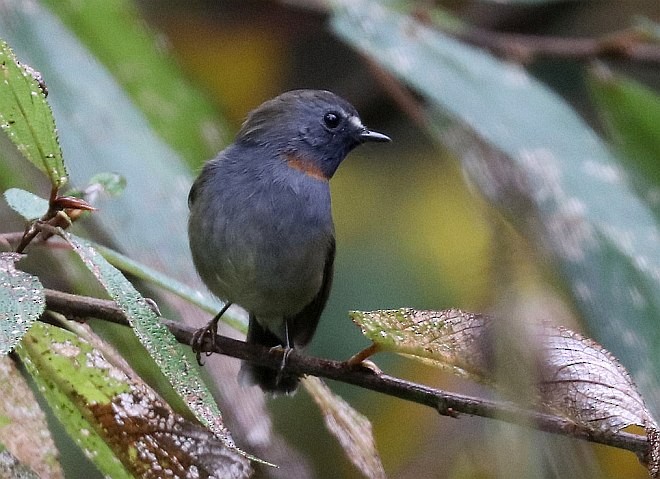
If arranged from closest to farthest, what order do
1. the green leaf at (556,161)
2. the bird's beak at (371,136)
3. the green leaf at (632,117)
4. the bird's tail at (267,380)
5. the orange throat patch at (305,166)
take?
the green leaf at (556,161) → the bird's tail at (267,380) → the green leaf at (632,117) → the orange throat patch at (305,166) → the bird's beak at (371,136)

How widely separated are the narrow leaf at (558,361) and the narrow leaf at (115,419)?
12.3 inches

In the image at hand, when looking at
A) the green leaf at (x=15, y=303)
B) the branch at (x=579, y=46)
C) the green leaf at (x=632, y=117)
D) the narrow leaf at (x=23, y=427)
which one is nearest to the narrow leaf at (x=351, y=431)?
the narrow leaf at (x=23, y=427)

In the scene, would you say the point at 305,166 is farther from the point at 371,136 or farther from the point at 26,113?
the point at 26,113

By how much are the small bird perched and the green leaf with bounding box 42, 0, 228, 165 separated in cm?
24

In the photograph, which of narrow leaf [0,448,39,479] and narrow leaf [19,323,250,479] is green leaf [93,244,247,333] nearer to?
narrow leaf [19,323,250,479]

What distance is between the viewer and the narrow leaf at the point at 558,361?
1.40 meters

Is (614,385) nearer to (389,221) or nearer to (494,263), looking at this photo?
(494,263)

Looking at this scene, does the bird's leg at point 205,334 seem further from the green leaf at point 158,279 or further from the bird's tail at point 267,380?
the bird's tail at point 267,380

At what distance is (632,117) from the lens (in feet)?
10.5

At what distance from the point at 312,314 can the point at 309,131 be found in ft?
2.24

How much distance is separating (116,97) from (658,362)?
62.7 inches

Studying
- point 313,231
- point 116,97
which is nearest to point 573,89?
point 313,231

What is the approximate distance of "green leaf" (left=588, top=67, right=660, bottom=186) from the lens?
3.14m

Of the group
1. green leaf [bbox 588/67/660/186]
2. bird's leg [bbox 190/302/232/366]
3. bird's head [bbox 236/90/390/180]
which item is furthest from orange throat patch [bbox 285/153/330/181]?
bird's leg [bbox 190/302/232/366]
